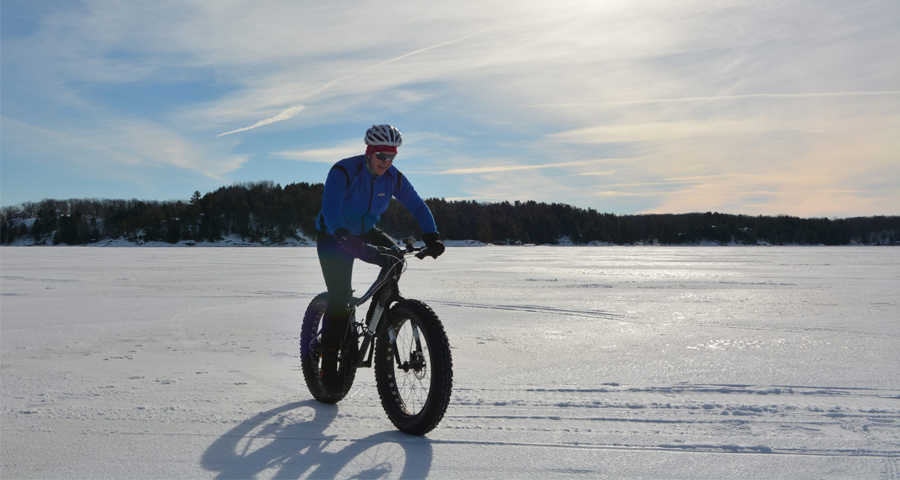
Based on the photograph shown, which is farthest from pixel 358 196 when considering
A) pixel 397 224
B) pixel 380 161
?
pixel 397 224

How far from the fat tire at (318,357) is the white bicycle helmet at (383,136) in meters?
1.22

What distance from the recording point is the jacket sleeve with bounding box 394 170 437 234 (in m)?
3.82

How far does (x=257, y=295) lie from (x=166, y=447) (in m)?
8.43

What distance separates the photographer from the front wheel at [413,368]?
3.15 metres

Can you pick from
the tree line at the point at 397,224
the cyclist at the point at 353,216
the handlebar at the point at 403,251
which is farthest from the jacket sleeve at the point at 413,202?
the tree line at the point at 397,224

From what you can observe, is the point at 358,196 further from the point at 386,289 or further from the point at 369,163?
the point at 386,289

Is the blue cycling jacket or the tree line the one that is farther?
the tree line

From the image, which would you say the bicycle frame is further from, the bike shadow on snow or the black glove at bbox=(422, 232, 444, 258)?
the bike shadow on snow

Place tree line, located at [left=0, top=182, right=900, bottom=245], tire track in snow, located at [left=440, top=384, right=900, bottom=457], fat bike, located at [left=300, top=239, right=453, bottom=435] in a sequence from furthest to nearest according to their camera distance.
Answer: tree line, located at [left=0, top=182, right=900, bottom=245] < fat bike, located at [left=300, top=239, right=453, bottom=435] < tire track in snow, located at [left=440, top=384, right=900, bottom=457]

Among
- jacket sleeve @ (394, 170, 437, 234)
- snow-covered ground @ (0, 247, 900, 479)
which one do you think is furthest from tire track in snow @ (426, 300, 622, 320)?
jacket sleeve @ (394, 170, 437, 234)

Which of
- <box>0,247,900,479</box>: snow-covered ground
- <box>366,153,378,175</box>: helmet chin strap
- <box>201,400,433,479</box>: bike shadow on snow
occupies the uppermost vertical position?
<box>366,153,378,175</box>: helmet chin strap

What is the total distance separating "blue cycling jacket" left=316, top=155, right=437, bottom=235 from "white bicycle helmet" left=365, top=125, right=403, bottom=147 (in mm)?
181

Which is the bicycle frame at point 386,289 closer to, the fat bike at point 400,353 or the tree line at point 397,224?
the fat bike at point 400,353

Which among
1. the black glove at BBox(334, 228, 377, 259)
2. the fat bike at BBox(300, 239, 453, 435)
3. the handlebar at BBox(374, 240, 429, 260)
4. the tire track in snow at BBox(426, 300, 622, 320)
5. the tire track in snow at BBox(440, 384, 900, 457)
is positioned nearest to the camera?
the tire track in snow at BBox(440, 384, 900, 457)
